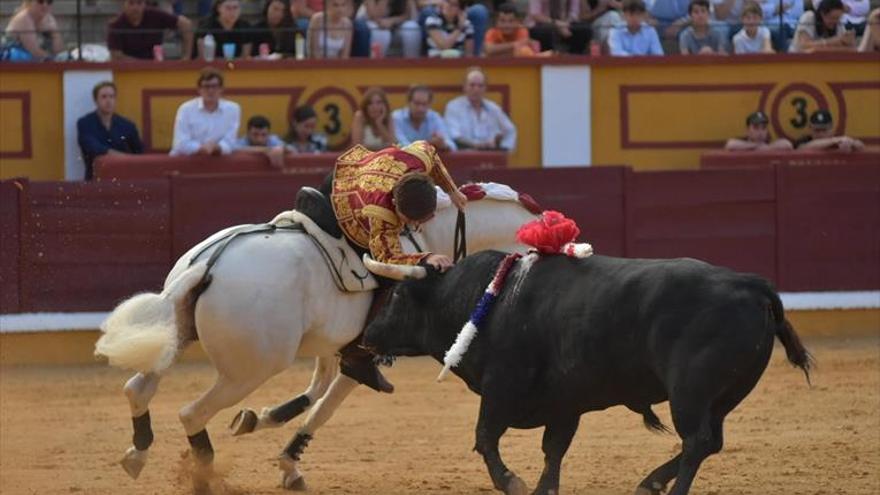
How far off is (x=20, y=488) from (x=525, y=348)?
2.59 m

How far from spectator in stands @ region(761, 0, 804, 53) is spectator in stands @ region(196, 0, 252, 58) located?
397cm

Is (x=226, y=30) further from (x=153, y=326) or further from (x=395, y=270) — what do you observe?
(x=395, y=270)

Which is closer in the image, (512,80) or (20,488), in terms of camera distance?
(20,488)

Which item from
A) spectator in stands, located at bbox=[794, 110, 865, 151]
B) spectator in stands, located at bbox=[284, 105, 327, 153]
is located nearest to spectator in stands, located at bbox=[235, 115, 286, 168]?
spectator in stands, located at bbox=[284, 105, 327, 153]

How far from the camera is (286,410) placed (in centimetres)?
793

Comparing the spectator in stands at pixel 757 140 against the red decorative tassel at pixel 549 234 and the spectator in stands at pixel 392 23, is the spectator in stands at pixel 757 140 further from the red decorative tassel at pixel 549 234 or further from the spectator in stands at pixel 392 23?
the red decorative tassel at pixel 549 234

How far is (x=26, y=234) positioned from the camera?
11.9 metres

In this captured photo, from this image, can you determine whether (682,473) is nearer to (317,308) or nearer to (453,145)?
(317,308)

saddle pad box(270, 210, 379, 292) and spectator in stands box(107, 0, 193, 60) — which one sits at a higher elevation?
spectator in stands box(107, 0, 193, 60)

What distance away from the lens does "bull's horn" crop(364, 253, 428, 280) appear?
274 inches

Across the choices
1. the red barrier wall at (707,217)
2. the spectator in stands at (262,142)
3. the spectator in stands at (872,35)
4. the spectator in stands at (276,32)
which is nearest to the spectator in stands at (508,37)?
the spectator in stands at (276,32)

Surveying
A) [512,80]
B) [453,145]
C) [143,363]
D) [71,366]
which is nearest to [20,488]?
[143,363]

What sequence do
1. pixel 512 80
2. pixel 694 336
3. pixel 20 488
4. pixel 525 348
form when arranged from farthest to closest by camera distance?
1. pixel 512 80
2. pixel 20 488
3. pixel 525 348
4. pixel 694 336

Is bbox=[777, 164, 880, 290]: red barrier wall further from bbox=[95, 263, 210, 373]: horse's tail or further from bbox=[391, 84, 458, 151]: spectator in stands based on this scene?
bbox=[95, 263, 210, 373]: horse's tail
